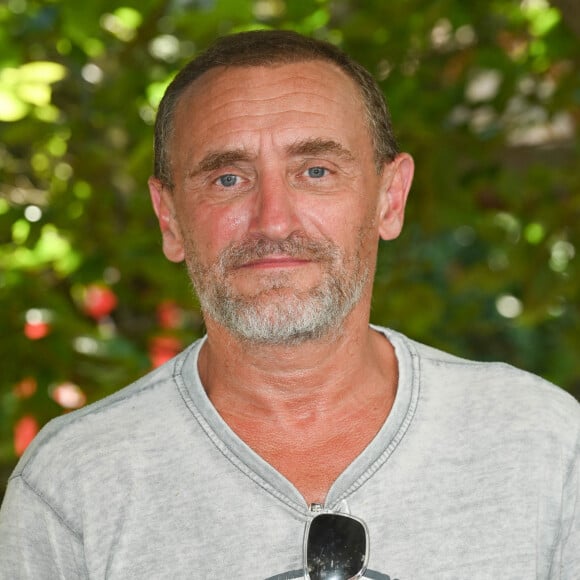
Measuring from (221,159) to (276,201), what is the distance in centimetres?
14

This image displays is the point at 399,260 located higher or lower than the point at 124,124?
lower

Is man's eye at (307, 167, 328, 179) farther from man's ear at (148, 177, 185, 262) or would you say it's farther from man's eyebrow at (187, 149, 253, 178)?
man's ear at (148, 177, 185, 262)

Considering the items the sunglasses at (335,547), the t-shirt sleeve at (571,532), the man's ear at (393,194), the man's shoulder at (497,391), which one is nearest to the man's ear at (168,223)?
the man's ear at (393,194)

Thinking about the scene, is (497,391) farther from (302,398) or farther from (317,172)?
(317,172)

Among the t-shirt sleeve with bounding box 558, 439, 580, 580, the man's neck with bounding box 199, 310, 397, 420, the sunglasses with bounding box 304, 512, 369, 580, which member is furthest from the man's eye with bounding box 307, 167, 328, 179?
the t-shirt sleeve with bounding box 558, 439, 580, 580

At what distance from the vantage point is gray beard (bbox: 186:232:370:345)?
1907 mm

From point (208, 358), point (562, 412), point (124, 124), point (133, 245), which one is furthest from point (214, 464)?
point (124, 124)

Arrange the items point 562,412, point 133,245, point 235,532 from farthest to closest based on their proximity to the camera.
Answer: point 133,245
point 562,412
point 235,532

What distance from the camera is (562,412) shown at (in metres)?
2.03

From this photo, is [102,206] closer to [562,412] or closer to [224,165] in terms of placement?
[224,165]

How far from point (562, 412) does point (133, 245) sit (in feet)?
4.49

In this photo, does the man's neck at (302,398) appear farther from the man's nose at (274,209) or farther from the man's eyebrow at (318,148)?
the man's eyebrow at (318,148)

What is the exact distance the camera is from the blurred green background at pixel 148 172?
2.69 metres

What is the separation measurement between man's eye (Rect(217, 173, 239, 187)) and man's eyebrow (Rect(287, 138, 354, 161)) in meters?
0.12
